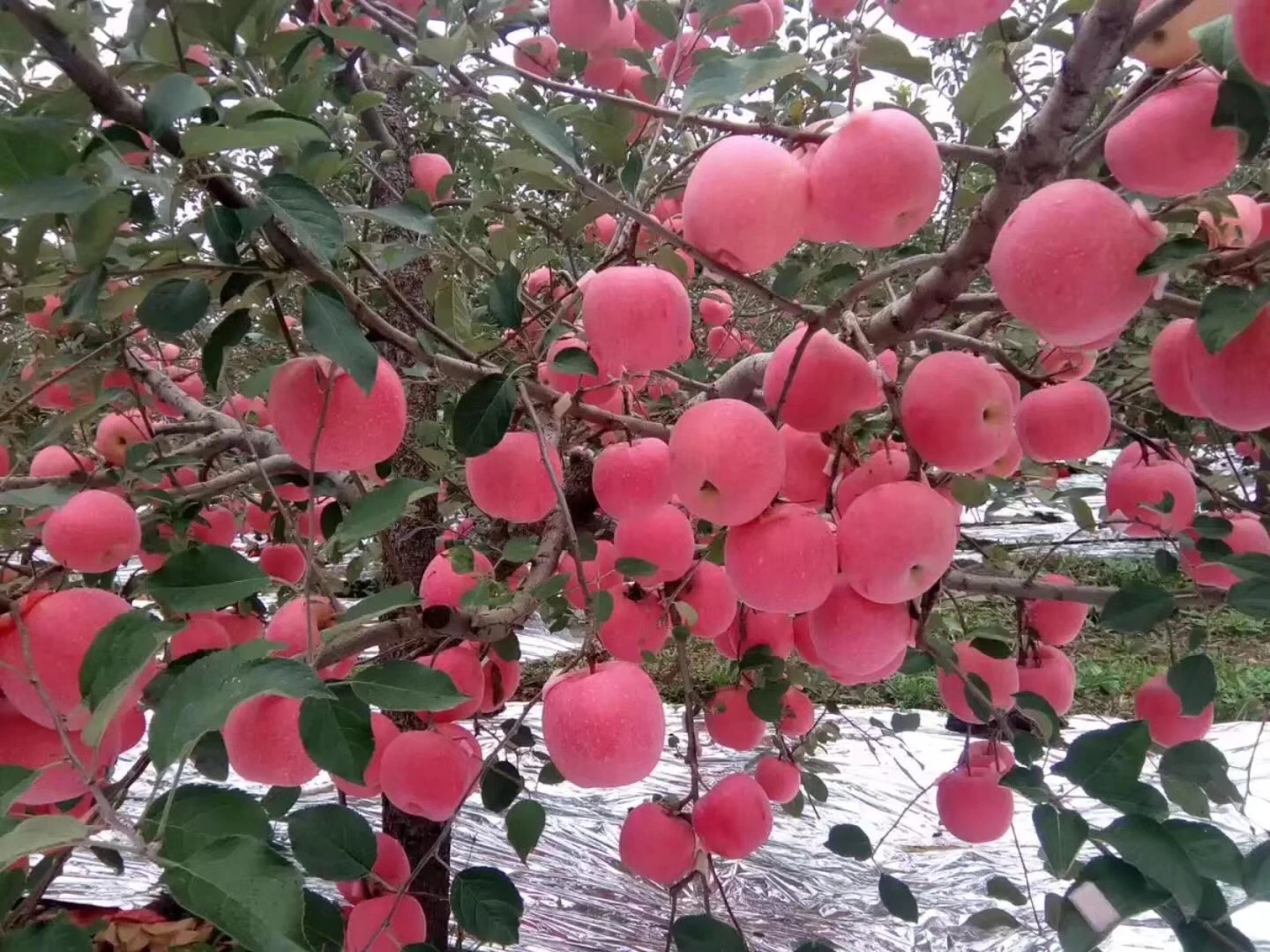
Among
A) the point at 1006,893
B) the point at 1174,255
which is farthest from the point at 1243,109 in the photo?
the point at 1006,893

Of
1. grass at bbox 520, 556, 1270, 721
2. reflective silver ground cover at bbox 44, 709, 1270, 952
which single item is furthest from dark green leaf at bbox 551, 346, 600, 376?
grass at bbox 520, 556, 1270, 721

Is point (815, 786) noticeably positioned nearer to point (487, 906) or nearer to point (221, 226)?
point (487, 906)

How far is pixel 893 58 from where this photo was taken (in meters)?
0.72

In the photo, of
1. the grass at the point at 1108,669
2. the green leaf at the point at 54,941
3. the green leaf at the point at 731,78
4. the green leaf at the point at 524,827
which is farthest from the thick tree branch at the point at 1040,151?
the grass at the point at 1108,669

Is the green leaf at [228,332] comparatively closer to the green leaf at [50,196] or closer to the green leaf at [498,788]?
the green leaf at [50,196]

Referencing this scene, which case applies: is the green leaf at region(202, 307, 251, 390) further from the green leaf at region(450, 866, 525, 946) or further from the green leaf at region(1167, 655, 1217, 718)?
the green leaf at region(1167, 655, 1217, 718)

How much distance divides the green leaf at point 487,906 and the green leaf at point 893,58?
859mm

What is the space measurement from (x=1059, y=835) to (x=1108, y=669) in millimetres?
3096

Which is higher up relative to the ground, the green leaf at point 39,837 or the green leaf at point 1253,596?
the green leaf at point 1253,596

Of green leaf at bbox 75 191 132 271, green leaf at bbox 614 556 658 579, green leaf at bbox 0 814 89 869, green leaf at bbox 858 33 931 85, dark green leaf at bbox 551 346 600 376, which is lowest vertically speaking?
green leaf at bbox 0 814 89 869

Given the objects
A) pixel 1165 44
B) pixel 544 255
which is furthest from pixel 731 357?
pixel 1165 44

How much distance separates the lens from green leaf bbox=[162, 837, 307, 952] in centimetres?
36

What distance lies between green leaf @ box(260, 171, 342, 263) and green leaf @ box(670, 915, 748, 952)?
2.74 feet

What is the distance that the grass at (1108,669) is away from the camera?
2.88m
